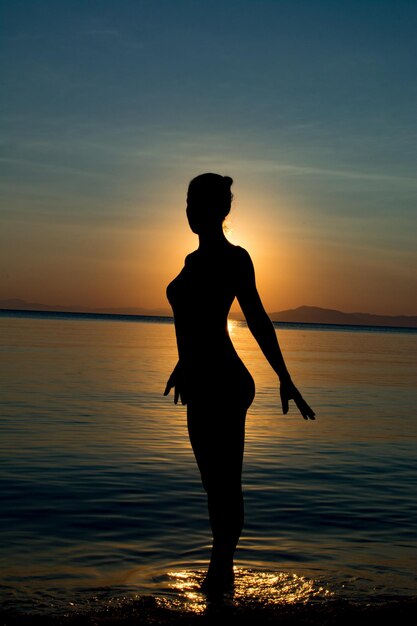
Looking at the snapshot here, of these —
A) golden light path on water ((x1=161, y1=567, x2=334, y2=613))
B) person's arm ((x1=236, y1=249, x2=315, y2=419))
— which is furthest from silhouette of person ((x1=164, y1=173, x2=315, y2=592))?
golden light path on water ((x1=161, y1=567, x2=334, y2=613))

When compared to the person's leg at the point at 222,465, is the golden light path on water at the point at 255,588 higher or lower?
lower

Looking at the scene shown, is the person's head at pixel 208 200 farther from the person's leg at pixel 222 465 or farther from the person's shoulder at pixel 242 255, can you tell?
the person's leg at pixel 222 465

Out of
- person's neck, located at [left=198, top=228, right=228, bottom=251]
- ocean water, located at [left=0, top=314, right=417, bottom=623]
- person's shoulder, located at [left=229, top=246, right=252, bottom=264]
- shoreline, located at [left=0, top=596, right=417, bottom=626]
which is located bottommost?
ocean water, located at [left=0, top=314, right=417, bottom=623]

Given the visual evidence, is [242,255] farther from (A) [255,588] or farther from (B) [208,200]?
(A) [255,588]

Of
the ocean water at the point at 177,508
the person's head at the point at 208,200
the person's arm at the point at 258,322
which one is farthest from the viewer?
the ocean water at the point at 177,508

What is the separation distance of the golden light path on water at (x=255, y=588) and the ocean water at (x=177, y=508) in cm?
2

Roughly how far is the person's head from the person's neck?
0.11 ft

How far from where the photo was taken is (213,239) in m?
5.72

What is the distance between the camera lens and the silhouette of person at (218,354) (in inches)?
217

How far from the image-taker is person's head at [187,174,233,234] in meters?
5.63

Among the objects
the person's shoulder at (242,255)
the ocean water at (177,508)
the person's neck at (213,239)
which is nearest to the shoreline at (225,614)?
the ocean water at (177,508)

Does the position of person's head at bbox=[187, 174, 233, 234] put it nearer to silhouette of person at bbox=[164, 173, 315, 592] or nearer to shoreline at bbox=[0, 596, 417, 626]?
silhouette of person at bbox=[164, 173, 315, 592]

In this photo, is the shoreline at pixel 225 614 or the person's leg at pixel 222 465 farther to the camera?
the person's leg at pixel 222 465

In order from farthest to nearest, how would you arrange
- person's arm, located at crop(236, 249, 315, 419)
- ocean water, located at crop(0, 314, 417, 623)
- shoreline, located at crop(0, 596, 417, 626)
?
ocean water, located at crop(0, 314, 417, 623), person's arm, located at crop(236, 249, 315, 419), shoreline, located at crop(0, 596, 417, 626)
